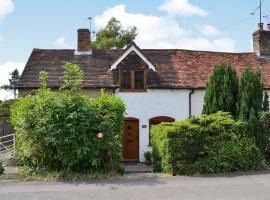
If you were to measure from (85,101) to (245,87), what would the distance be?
6.79 meters

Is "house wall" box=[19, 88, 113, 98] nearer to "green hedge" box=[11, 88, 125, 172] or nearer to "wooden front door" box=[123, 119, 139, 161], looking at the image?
"wooden front door" box=[123, 119, 139, 161]

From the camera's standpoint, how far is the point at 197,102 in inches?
931

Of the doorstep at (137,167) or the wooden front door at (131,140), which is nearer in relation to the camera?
the doorstep at (137,167)

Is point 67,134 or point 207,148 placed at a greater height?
point 67,134

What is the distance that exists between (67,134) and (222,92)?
7.60 metres

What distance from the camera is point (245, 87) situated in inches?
704

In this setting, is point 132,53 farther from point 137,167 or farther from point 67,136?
point 67,136

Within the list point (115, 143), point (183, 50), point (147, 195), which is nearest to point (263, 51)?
point (183, 50)

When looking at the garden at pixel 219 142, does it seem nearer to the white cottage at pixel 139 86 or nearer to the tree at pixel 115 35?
the white cottage at pixel 139 86

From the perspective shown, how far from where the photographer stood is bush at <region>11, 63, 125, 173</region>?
1433 centimetres

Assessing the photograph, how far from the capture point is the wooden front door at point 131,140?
23234 mm

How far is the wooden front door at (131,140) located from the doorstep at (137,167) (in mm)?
524

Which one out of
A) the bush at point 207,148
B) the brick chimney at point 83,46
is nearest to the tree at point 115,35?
the brick chimney at point 83,46

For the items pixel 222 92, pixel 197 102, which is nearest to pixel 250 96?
pixel 222 92
